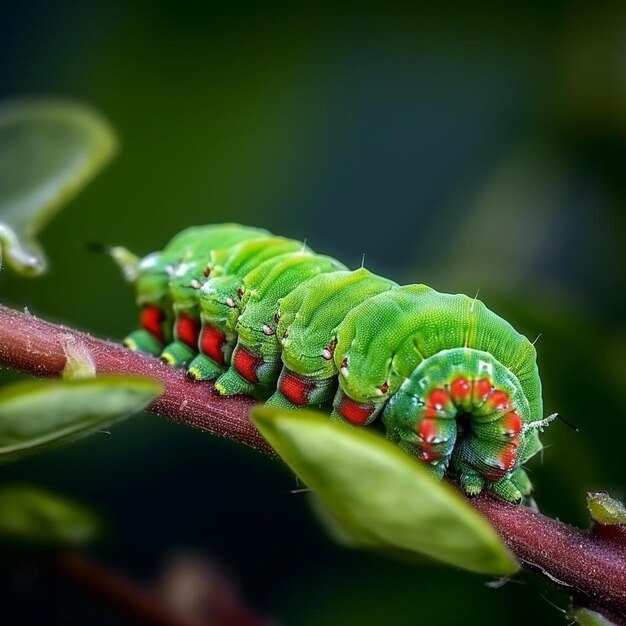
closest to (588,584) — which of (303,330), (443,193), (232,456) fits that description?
(303,330)

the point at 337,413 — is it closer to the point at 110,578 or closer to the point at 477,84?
the point at 110,578

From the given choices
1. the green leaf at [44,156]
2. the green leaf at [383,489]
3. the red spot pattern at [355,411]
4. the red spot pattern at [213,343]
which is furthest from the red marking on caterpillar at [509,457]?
the green leaf at [44,156]

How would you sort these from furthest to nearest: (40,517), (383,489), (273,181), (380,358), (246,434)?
(273,181) → (40,517) → (380,358) → (246,434) → (383,489)

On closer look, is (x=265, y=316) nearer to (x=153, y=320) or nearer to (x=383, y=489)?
(x=153, y=320)

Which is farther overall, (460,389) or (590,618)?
(460,389)

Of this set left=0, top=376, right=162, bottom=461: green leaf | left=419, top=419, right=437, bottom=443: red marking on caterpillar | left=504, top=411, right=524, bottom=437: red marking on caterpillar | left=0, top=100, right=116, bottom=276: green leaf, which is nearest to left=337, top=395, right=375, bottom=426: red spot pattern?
left=419, top=419, right=437, bottom=443: red marking on caterpillar

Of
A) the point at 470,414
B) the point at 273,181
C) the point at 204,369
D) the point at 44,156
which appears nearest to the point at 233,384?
the point at 204,369

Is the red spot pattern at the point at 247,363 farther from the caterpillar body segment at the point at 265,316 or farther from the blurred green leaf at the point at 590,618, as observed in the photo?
the blurred green leaf at the point at 590,618

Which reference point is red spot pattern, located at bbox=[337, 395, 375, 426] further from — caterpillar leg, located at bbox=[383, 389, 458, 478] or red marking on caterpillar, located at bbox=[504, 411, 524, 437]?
red marking on caterpillar, located at bbox=[504, 411, 524, 437]
